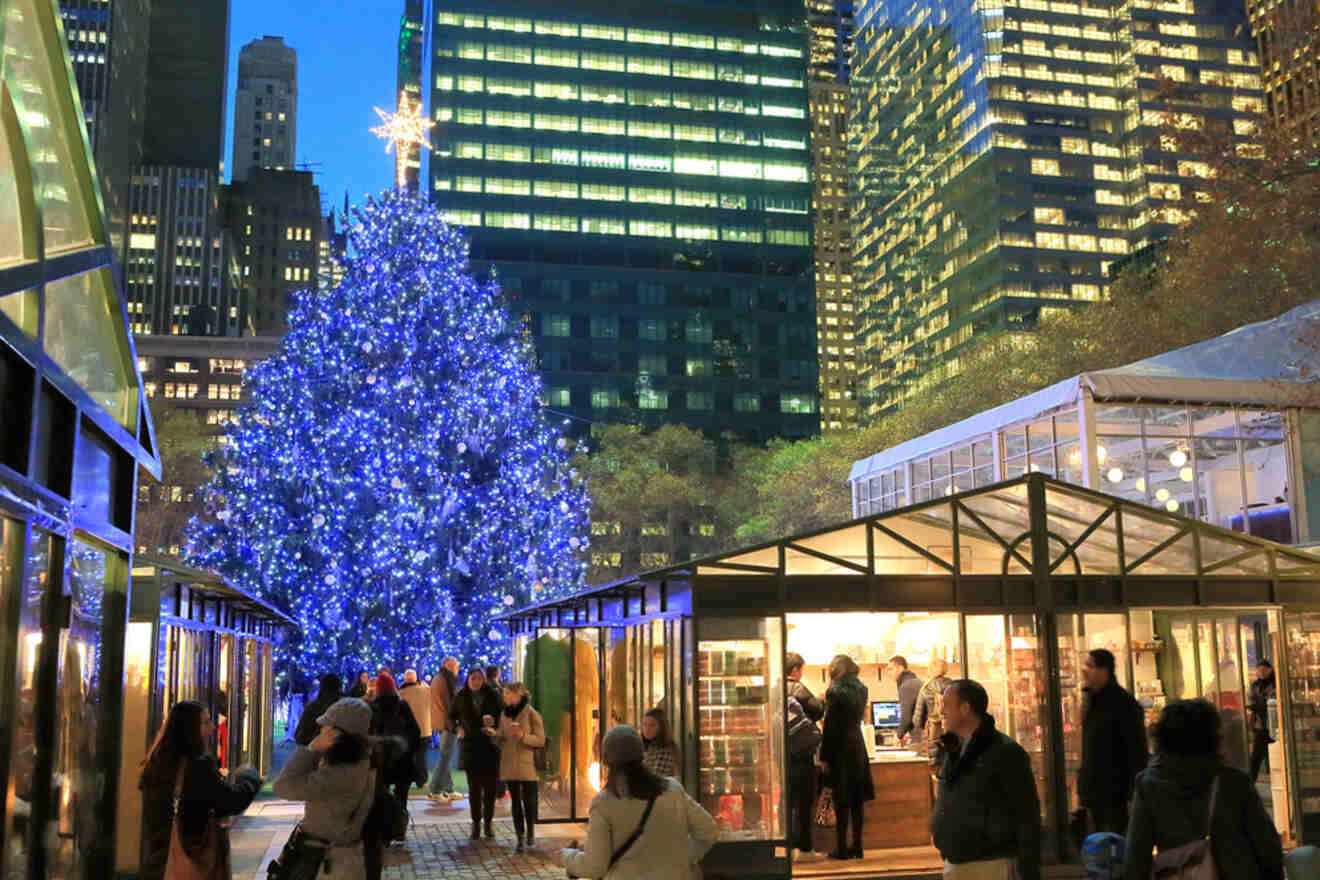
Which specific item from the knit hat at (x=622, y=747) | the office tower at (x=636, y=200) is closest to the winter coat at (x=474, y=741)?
the knit hat at (x=622, y=747)

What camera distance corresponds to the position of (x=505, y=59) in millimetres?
113000

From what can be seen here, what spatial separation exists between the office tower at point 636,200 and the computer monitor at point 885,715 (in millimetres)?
89005

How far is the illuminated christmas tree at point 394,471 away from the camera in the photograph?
23125 mm

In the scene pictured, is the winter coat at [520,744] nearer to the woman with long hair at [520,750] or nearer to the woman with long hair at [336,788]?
the woman with long hair at [520,750]

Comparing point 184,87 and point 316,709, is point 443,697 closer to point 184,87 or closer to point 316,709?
point 316,709

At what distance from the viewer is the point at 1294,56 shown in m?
14.3

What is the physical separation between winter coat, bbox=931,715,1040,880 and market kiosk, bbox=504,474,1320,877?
18.9 ft

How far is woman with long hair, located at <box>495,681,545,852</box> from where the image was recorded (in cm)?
1181

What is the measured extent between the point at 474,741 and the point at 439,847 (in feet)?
3.52

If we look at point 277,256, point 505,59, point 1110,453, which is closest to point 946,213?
point 505,59

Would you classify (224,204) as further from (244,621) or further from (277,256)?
(244,621)

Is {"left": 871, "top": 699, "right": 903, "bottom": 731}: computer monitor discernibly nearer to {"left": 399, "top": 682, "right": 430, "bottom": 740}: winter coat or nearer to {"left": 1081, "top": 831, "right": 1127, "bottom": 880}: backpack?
{"left": 399, "top": 682, "right": 430, "bottom": 740}: winter coat

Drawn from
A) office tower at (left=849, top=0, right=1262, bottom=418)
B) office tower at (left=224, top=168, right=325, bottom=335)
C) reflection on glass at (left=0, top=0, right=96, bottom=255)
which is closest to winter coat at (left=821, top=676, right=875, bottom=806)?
reflection on glass at (left=0, top=0, right=96, bottom=255)

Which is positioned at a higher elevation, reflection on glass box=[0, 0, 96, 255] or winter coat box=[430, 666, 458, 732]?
reflection on glass box=[0, 0, 96, 255]
